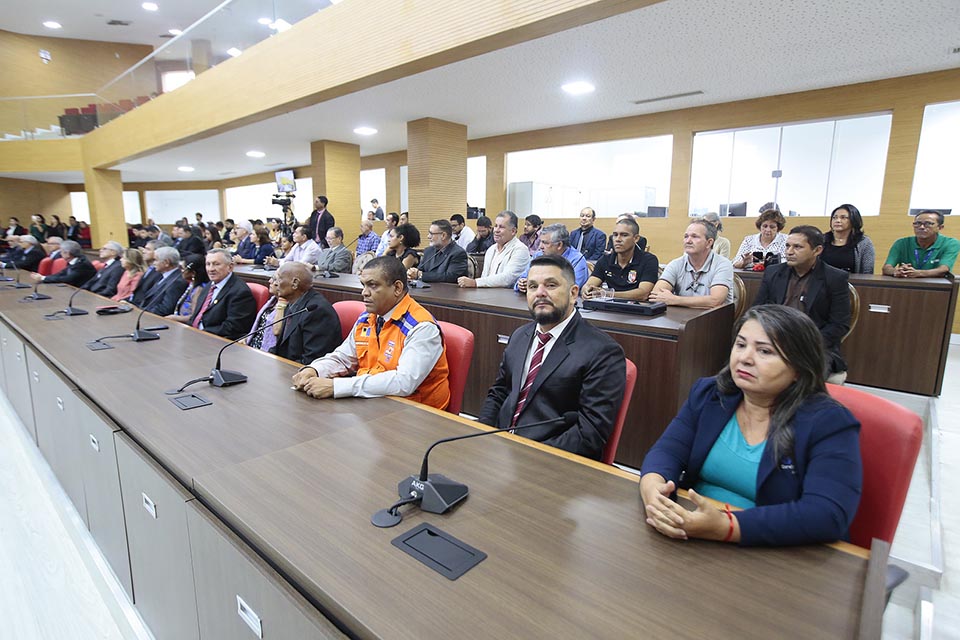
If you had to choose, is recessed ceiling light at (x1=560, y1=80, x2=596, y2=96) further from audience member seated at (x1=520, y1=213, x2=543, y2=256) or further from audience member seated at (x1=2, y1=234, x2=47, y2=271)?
audience member seated at (x1=2, y1=234, x2=47, y2=271)

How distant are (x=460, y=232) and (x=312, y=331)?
4.95m

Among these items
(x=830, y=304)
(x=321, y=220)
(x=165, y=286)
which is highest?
(x=321, y=220)

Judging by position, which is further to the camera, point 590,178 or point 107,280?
point 590,178

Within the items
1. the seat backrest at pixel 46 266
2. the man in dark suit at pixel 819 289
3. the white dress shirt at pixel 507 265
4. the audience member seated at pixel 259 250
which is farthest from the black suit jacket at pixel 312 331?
the seat backrest at pixel 46 266

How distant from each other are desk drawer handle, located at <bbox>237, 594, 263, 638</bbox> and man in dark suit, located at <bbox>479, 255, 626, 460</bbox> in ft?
3.18

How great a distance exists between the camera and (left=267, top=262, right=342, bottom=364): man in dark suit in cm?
268

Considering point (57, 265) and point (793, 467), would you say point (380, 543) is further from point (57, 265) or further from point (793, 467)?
point (57, 265)

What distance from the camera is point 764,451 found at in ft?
3.82

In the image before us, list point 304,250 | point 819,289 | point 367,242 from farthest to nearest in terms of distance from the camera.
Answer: point 367,242 < point 304,250 < point 819,289

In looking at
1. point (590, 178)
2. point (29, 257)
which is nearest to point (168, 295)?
point (29, 257)

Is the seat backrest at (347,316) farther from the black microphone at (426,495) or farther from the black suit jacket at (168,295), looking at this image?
the black suit jacket at (168,295)

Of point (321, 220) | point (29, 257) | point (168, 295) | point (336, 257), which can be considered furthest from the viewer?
point (29, 257)

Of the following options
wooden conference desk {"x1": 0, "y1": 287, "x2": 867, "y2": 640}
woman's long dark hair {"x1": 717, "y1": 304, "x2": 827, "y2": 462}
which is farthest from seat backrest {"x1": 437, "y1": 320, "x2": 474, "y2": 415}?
woman's long dark hair {"x1": 717, "y1": 304, "x2": 827, "y2": 462}

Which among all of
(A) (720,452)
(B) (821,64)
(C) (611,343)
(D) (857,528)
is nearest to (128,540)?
(C) (611,343)
